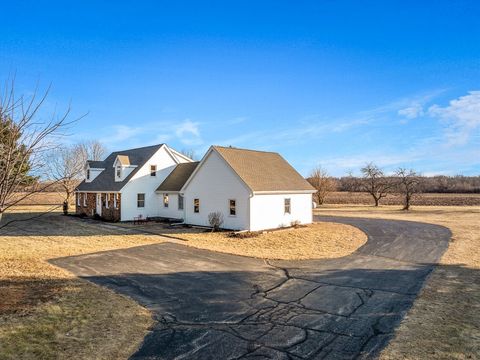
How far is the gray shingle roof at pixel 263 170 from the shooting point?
24.1m

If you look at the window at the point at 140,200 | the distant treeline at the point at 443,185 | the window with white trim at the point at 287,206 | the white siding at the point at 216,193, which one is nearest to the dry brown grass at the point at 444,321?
the white siding at the point at 216,193

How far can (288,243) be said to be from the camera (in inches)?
760

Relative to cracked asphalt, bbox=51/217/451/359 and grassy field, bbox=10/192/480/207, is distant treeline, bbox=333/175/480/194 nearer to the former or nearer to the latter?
grassy field, bbox=10/192/480/207

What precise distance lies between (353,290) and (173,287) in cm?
554

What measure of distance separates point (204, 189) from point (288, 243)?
8942 millimetres

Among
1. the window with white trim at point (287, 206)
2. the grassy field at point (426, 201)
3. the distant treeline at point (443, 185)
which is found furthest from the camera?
the distant treeline at point (443, 185)

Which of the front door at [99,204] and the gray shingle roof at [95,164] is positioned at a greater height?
the gray shingle roof at [95,164]

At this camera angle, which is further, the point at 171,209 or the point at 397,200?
the point at 397,200

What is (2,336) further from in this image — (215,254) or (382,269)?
(382,269)

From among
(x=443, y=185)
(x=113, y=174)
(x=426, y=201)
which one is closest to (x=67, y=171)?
(x=113, y=174)

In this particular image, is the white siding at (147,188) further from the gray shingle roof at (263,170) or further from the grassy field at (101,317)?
the grassy field at (101,317)

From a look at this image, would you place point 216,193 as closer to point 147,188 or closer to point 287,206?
point 287,206

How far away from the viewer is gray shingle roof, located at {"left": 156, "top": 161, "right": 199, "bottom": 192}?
30.2 m

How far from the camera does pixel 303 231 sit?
24.0 metres
